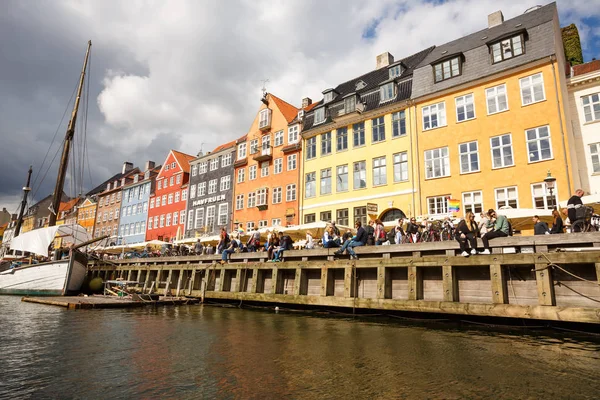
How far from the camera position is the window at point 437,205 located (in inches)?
929

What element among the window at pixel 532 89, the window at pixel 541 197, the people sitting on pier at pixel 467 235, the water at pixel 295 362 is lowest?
the water at pixel 295 362

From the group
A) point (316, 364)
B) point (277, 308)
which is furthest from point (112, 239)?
point (316, 364)

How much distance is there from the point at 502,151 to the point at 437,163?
3.77 metres

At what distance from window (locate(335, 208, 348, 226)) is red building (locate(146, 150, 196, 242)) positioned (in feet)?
77.1

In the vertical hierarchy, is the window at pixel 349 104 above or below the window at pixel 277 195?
above

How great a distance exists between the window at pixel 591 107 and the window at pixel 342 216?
50.1 ft

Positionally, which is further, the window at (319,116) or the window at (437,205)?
the window at (319,116)

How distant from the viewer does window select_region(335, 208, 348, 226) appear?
92.2 ft

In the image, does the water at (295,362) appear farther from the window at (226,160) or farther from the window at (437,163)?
the window at (226,160)

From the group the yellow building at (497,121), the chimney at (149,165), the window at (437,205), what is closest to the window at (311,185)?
the yellow building at (497,121)

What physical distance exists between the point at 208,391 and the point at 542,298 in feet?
27.4

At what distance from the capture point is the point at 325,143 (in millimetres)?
31328

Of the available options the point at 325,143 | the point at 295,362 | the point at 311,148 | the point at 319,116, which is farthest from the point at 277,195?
the point at 295,362

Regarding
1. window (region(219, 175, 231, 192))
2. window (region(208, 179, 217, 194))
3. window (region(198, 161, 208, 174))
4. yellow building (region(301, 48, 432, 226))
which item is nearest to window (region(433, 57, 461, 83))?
yellow building (region(301, 48, 432, 226))
